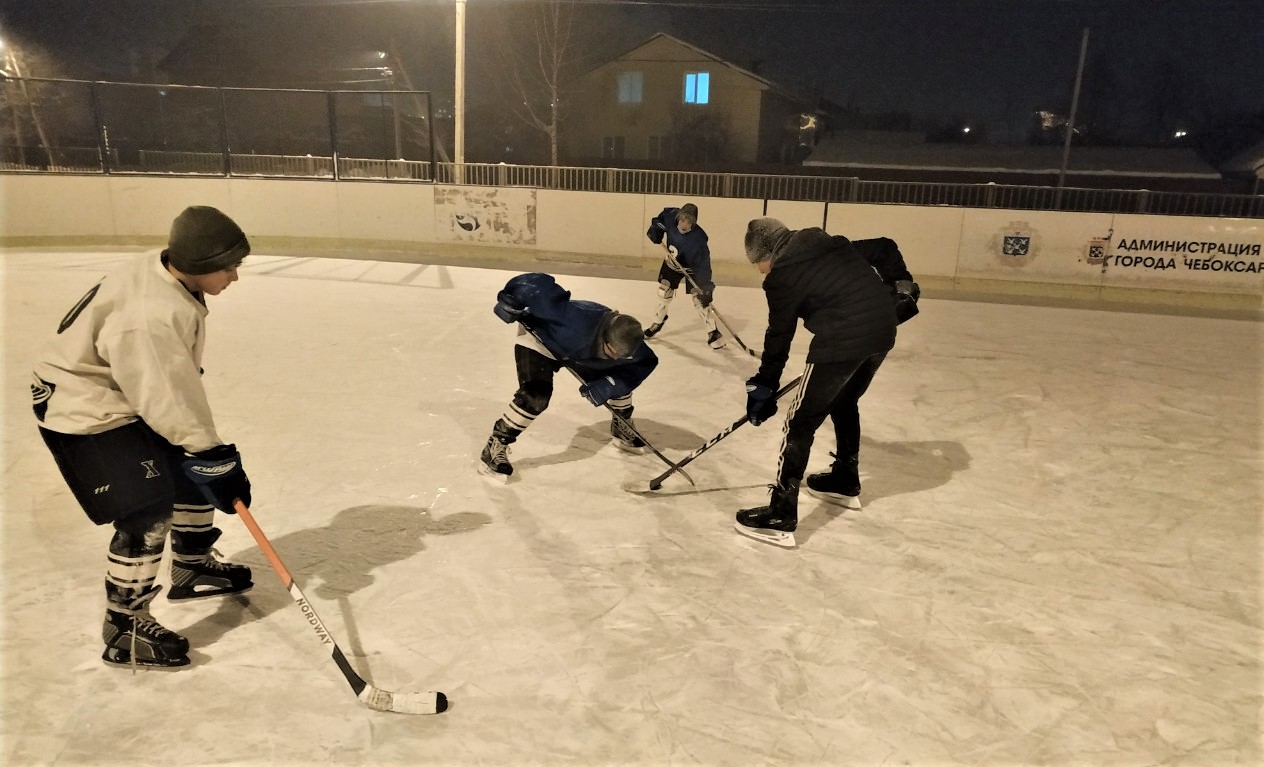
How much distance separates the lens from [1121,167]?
68.0 feet

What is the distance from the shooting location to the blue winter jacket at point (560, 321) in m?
3.21

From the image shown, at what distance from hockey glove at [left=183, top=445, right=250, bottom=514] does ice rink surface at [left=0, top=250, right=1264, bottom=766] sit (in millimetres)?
540

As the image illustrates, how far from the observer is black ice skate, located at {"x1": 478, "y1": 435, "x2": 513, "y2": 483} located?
3.53m

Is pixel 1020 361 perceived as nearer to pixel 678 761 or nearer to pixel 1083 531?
pixel 1083 531

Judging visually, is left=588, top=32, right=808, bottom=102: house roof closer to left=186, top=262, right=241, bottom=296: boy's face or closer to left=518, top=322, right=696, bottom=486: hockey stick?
left=518, top=322, right=696, bottom=486: hockey stick

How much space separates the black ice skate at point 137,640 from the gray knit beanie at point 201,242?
974mm

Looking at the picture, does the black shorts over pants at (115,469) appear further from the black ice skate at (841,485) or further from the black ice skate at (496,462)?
the black ice skate at (841,485)

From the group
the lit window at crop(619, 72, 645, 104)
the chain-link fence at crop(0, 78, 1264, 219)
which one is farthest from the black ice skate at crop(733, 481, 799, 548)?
the lit window at crop(619, 72, 645, 104)

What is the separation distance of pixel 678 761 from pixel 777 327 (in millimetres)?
1546

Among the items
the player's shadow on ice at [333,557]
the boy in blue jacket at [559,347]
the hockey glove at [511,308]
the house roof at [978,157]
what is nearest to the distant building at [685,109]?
the house roof at [978,157]

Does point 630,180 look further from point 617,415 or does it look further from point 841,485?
point 841,485

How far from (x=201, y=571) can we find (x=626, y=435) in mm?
2010

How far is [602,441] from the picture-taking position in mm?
4098

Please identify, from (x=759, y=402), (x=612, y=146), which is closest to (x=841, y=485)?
(x=759, y=402)
